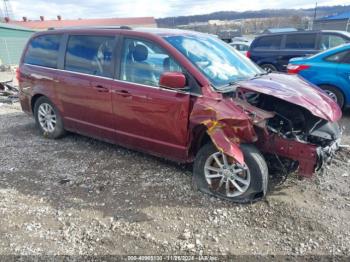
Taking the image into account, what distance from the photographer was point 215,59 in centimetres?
408

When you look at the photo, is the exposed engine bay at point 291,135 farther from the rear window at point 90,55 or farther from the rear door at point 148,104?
the rear window at point 90,55

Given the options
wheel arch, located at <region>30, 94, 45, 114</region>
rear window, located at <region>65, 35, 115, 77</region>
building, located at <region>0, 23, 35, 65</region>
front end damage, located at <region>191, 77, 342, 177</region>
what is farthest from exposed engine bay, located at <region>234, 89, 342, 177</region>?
building, located at <region>0, 23, 35, 65</region>

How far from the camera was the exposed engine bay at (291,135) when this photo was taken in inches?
130

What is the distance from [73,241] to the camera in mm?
2994

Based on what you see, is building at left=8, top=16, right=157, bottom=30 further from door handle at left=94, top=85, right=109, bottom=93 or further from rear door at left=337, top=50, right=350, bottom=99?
door handle at left=94, top=85, right=109, bottom=93

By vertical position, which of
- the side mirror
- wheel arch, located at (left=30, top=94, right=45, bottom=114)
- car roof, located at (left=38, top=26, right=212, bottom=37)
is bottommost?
wheel arch, located at (left=30, top=94, right=45, bottom=114)

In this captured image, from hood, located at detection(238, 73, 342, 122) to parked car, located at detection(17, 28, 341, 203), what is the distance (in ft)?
0.04

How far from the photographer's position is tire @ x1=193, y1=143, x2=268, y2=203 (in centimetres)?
335

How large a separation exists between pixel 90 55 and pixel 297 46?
24.6 feet

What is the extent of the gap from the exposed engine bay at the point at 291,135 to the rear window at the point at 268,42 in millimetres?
7414

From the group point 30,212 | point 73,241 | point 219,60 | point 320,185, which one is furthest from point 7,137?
point 320,185

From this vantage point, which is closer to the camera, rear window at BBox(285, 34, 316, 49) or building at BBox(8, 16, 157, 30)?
rear window at BBox(285, 34, 316, 49)

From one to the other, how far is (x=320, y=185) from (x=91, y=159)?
308 cm

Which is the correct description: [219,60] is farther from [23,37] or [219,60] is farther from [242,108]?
[23,37]
